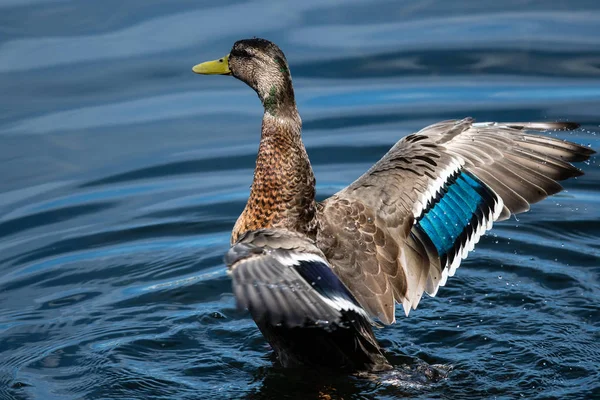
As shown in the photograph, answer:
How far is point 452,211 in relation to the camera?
7473mm

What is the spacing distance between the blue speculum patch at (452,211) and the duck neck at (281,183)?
0.82 metres

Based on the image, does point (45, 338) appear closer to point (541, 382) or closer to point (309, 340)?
point (309, 340)

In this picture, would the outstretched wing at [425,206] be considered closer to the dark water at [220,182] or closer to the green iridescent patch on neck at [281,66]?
the dark water at [220,182]

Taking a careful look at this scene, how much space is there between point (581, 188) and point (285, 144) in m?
3.88

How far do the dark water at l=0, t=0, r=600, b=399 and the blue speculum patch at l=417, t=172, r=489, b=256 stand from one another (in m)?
0.73

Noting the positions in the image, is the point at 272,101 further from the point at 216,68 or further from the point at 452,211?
the point at 452,211

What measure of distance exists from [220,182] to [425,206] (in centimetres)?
328

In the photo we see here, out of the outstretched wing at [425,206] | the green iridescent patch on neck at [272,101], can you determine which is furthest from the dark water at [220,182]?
the green iridescent patch on neck at [272,101]

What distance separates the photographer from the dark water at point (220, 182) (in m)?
7.28

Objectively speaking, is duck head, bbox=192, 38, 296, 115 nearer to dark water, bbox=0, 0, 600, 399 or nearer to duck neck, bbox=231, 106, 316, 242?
duck neck, bbox=231, 106, 316, 242

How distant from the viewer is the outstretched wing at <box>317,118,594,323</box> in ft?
23.4

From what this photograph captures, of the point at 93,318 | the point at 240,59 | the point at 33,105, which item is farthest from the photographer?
the point at 33,105

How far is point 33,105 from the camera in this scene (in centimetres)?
1105

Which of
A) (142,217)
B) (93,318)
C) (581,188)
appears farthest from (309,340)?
(581,188)
